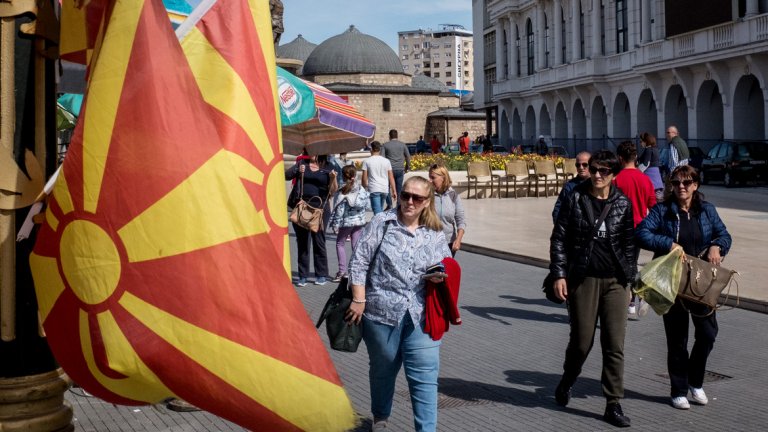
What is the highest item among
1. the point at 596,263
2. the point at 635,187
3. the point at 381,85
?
the point at 381,85

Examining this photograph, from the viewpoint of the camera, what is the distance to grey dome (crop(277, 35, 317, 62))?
109 m

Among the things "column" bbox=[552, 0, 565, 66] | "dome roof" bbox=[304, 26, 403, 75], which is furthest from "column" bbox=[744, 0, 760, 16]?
"dome roof" bbox=[304, 26, 403, 75]

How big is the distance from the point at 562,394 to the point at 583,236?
3.42 feet

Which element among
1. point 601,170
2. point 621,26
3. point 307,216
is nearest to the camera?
point 601,170

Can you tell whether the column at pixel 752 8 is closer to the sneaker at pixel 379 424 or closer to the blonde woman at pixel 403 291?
the blonde woman at pixel 403 291

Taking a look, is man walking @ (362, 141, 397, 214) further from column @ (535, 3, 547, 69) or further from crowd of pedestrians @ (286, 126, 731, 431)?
column @ (535, 3, 547, 69)

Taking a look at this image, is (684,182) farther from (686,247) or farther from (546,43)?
(546,43)

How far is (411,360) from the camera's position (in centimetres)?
550

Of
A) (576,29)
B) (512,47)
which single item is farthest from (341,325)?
(512,47)

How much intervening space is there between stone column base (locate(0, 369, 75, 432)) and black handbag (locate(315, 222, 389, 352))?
8.88 feet

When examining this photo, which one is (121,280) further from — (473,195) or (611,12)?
(611,12)

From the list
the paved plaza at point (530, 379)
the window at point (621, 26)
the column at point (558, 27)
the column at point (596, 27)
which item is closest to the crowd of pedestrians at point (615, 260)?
the paved plaza at point (530, 379)

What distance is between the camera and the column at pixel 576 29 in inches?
2219

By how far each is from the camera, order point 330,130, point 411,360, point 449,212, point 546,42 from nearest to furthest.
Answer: point 411,360 → point 449,212 → point 330,130 → point 546,42
